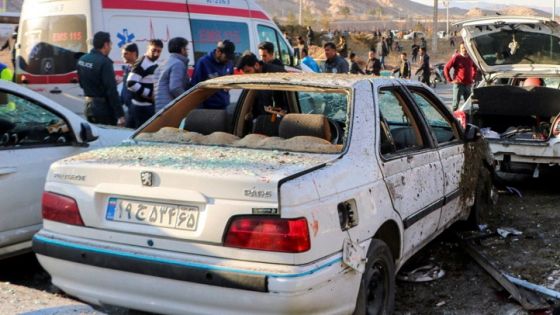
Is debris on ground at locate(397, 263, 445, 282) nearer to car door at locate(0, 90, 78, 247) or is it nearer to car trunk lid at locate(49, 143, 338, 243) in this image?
car trunk lid at locate(49, 143, 338, 243)

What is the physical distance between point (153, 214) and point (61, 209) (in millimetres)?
566

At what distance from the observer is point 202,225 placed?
9.36 feet

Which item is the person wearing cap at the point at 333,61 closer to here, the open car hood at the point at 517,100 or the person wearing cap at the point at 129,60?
the open car hood at the point at 517,100

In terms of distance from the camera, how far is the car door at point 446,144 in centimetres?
439

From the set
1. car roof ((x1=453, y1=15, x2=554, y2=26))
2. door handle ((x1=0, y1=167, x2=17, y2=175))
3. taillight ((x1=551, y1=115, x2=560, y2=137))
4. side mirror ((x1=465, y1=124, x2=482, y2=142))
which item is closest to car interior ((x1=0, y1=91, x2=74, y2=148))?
door handle ((x1=0, y1=167, x2=17, y2=175))

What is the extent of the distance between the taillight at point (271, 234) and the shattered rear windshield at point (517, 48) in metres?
6.40

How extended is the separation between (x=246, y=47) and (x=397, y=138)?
706cm

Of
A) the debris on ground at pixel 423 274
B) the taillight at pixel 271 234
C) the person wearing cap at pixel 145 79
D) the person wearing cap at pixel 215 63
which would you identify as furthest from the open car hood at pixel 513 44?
the taillight at pixel 271 234

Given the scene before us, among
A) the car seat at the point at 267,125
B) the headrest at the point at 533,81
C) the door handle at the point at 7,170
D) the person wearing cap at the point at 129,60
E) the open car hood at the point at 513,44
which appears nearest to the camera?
the door handle at the point at 7,170

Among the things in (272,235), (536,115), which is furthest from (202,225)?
(536,115)

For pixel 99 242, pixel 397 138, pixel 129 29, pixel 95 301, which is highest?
pixel 129 29

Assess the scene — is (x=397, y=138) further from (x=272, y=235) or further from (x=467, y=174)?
(x=272, y=235)

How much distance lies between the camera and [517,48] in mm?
8227

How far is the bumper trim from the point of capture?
272cm
